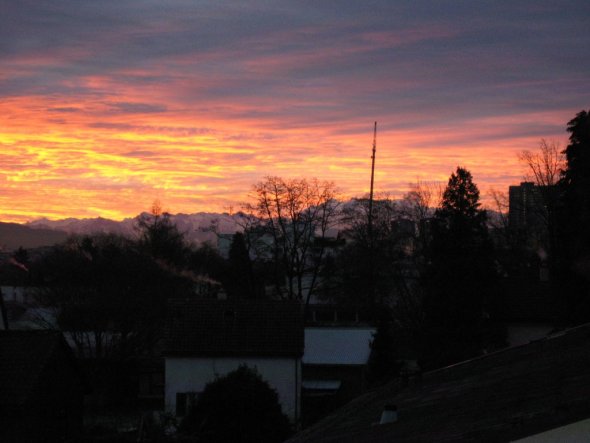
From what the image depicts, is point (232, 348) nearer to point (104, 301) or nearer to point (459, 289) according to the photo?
point (459, 289)

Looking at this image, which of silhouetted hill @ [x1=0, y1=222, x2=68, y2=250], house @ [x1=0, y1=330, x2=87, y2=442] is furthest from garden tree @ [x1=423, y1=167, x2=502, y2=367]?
silhouetted hill @ [x1=0, y1=222, x2=68, y2=250]

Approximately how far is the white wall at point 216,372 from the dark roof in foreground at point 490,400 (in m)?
16.6

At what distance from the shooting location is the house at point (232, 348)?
34438mm

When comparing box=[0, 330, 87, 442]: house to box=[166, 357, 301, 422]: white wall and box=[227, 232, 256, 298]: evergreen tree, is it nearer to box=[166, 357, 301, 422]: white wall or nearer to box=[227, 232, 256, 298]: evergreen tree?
box=[166, 357, 301, 422]: white wall

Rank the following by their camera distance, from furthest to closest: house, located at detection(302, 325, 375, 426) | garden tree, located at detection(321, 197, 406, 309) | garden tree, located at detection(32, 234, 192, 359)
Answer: garden tree, located at detection(321, 197, 406, 309) → garden tree, located at detection(32, 234, 192, 359) → house, located at detection(302, 325, 375, 426)

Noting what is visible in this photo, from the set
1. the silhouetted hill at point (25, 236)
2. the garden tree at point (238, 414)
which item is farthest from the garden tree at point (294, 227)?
the silhouetted hill at point (25, 236)

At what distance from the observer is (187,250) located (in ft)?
261

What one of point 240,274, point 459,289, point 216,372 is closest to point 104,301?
point 216,372

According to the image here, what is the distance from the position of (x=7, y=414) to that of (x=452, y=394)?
55.8 ft

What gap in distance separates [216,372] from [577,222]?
15.9 metres

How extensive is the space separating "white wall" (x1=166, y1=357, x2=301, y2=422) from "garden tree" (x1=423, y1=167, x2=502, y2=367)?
18.4 feet

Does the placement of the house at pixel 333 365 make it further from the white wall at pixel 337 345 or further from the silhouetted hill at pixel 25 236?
the silhouetted hill at pixel 25 236

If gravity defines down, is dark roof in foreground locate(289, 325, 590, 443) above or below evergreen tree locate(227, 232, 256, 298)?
below

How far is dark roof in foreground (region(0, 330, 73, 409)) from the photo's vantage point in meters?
25.6
